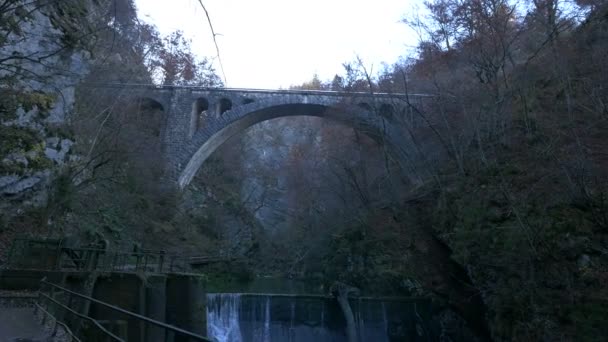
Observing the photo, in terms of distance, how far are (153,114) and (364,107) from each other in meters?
14.0

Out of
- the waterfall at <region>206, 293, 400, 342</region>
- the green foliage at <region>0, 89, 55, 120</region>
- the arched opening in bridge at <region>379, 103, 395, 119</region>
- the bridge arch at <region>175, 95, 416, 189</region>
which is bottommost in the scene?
the waterfall at <region>206, 293, 400, 342</region>

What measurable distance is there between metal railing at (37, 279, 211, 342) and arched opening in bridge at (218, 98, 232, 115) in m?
17.1

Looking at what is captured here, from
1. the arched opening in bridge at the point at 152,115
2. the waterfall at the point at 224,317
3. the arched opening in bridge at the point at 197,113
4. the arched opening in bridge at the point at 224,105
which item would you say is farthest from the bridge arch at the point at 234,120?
the waterfall at the point at 224,317

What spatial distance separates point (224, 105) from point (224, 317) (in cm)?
1485

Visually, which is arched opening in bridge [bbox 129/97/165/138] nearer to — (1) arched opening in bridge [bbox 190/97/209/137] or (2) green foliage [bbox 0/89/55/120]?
(1) arched opening in bridge [bbox 190/97/209/137]

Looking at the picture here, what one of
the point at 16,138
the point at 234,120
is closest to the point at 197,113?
the point at 234,120

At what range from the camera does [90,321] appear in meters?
5.71

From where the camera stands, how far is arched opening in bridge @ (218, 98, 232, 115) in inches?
1042

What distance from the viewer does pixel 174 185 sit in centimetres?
2473

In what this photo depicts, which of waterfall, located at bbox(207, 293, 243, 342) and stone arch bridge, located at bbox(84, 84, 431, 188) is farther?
stone arch bridge, located at bbox(84, 84, 431, 188)

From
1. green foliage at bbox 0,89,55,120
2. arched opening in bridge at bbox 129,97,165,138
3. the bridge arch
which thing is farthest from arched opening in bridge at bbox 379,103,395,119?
green foliage at bbox 0,89,55,120

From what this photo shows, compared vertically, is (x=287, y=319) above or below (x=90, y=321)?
below

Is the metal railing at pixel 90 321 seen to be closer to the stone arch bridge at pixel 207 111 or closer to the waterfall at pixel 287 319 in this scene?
the waterfall at pixel 287 319

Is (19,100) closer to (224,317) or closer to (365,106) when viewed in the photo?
(224,317)
